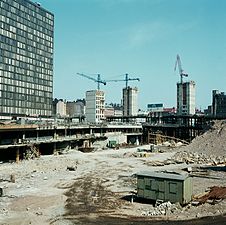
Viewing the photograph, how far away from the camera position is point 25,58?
455ft

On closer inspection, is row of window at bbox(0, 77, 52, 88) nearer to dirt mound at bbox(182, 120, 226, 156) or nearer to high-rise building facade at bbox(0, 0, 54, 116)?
high-rise building facade at bbox(0, 0, 54, 116)

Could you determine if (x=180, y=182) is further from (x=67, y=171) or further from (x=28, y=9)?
(x=28, y=9)

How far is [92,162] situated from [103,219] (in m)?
43.9

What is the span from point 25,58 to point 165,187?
11389 cm

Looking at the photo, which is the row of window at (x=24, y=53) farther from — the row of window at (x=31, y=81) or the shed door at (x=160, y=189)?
the shed door at (x=160, y=189)

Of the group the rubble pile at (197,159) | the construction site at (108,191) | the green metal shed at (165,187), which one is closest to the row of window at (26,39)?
the construction site at (108,191)

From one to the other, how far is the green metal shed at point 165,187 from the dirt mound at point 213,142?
39.9m

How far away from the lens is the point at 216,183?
4738 centimetres

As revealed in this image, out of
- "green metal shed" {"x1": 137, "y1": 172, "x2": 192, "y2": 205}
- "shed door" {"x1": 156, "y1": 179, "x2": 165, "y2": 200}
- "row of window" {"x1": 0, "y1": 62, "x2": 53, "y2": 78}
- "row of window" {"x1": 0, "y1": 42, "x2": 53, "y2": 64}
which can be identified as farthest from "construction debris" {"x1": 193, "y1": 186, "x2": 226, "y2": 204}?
"row of window" {"x1": 0, "y1": 42, "x2": 53, "y2": 64}

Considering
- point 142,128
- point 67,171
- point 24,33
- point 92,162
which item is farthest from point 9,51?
point 67,171

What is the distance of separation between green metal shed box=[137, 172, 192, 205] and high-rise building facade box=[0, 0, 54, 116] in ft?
320

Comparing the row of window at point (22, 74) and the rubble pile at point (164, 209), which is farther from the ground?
the row of window at point (22, 74)

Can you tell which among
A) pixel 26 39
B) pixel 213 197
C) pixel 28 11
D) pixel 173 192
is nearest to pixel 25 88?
pixel 26 39

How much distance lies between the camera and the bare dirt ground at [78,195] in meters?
31.5
